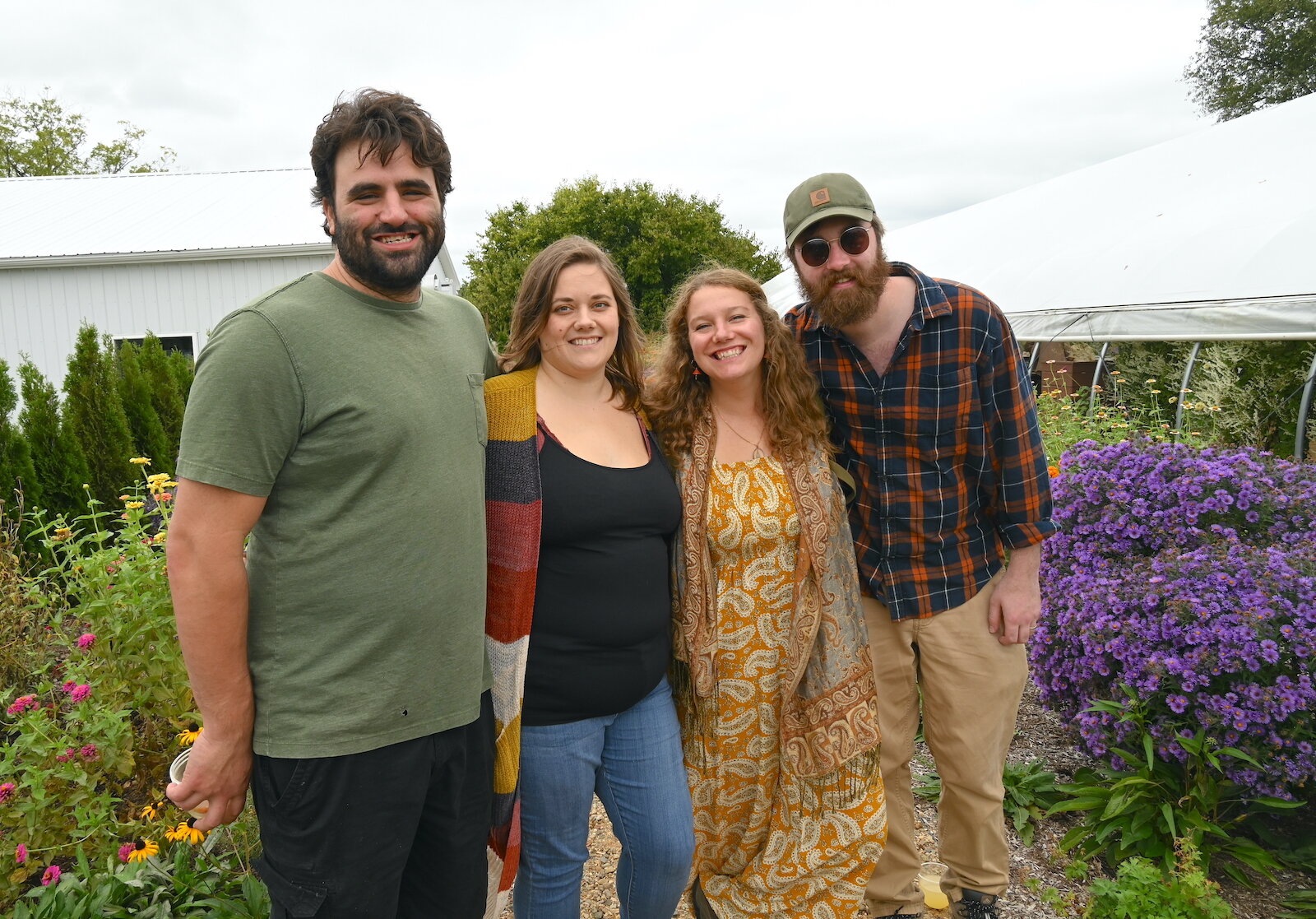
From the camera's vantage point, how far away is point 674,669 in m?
2.50

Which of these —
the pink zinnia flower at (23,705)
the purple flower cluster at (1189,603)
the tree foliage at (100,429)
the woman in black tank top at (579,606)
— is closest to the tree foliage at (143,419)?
the tree foliage at (100,429)

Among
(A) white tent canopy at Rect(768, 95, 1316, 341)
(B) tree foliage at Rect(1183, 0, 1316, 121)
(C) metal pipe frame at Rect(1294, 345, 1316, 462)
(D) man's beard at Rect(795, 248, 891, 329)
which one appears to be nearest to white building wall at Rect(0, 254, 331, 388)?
(A) white tent canopy at Rect(768, 95, 1316, 341)

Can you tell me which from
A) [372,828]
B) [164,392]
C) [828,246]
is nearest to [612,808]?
[372,828]

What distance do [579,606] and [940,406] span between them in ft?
4.04

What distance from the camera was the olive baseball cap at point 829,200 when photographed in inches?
101

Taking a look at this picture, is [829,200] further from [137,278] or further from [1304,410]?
[137,278]

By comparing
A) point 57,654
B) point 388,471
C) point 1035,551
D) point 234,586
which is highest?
point 388,471

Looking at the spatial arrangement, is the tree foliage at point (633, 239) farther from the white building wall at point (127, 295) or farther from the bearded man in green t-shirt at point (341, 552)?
the bearded man in green t-shirt at point (341, 552)

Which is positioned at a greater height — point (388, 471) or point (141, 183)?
point (141, 183)

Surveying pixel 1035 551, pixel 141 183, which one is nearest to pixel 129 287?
pixel 141 183

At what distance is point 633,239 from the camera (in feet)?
106

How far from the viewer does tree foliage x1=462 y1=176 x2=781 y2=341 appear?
30891mm

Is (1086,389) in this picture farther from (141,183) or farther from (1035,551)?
(141,183)

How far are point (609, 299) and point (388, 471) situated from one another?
930mm
